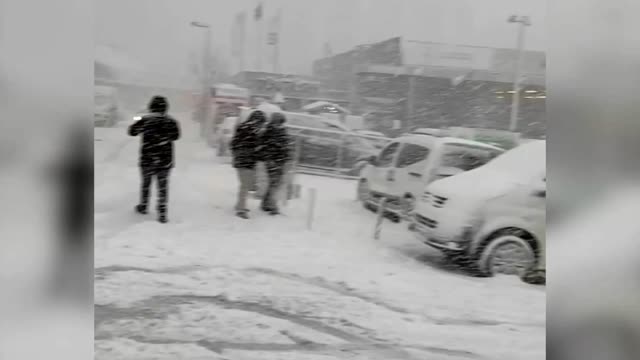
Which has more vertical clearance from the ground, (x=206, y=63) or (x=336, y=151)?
(x=206, y=63)

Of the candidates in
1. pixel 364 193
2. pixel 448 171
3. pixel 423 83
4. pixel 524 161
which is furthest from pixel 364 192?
pixel 524 161

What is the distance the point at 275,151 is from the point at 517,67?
76 centimetres

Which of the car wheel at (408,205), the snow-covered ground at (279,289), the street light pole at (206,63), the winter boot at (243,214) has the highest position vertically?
the street light pole at (206,63)

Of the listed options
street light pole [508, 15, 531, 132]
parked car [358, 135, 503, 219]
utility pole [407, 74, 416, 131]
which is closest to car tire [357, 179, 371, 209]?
parked car [358, 135, 503, 219]

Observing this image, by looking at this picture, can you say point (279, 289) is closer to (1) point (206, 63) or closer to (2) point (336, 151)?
(2) point (336, 151)

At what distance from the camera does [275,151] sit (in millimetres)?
1619

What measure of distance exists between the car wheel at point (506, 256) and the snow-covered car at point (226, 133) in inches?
32.8

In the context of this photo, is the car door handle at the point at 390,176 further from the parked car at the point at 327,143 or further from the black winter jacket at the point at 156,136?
the black winter jacket at the point at 156,136

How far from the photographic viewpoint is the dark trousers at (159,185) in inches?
63.6

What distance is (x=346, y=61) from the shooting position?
5.23ft

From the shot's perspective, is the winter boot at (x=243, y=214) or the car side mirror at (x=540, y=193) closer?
the car side mirror at (x=540, y=193)

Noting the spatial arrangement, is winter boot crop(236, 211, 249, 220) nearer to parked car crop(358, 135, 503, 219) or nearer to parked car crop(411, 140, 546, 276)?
parked car crop(358, 135, 503, 219)

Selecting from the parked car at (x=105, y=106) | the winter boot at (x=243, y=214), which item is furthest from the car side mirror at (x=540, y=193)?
the parked car at (x=105, y=106)

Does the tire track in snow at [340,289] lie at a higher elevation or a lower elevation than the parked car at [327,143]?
lower
